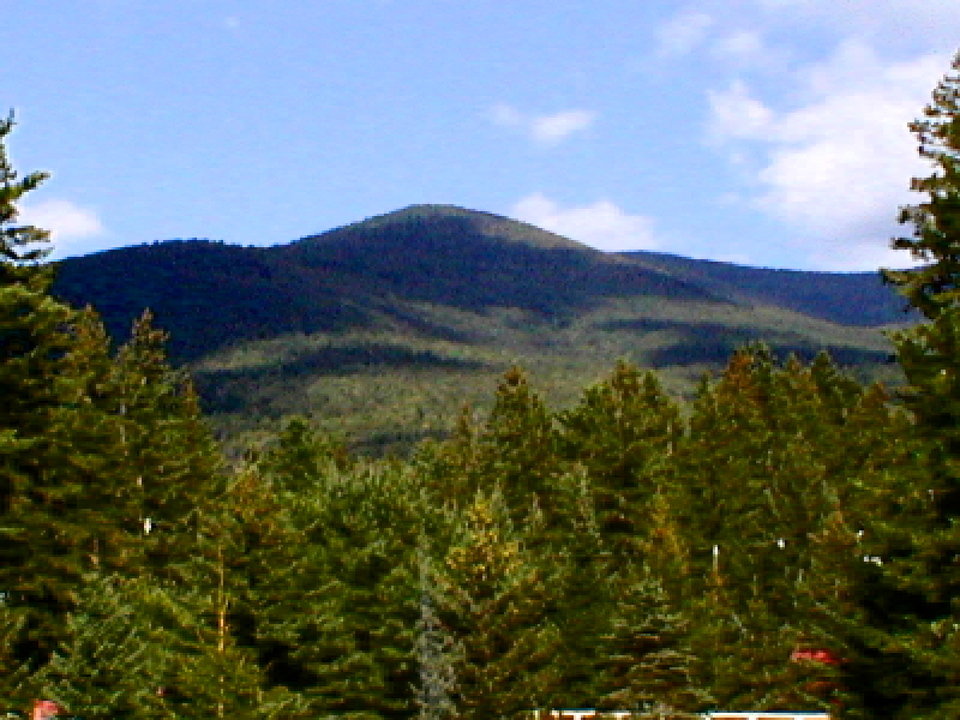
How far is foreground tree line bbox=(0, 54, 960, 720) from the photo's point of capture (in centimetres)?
2898

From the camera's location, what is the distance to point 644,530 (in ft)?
217

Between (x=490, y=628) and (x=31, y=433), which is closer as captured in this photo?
(x=31, y=433)

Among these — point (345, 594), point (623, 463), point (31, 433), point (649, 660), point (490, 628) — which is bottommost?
point (649, 660)

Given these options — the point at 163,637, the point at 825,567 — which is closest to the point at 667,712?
the point at 825,567

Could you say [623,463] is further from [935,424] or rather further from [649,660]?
[935,424]

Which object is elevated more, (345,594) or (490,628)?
(345,594)

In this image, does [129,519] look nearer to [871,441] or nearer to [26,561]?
[26,561]

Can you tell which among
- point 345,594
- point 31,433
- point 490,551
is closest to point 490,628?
point 490,551

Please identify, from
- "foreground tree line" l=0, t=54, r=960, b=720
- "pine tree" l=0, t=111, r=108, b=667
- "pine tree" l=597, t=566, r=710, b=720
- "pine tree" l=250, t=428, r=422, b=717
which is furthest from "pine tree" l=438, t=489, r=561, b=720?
"pine tree" l=0, t=111, r=108, b=667

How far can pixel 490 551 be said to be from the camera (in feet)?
140

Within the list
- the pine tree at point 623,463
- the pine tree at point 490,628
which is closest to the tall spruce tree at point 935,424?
the pine tree at point 490,628

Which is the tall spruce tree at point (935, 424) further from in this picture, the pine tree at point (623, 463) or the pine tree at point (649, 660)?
the pine tree at point (623, 463)

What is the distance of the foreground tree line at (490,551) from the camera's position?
29.0 meters

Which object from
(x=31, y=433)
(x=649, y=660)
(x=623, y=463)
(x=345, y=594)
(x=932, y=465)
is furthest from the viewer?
(x=623, y=463)
